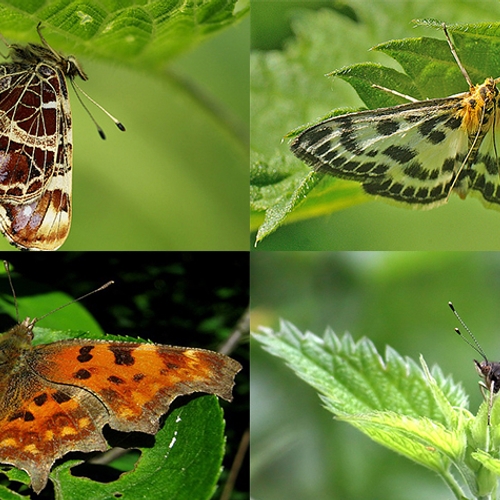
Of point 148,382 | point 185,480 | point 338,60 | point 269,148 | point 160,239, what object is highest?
point 338,60

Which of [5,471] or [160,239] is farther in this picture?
[160,239]

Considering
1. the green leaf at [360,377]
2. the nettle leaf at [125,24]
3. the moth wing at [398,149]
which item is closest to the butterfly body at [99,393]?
the green leaf at [360,377]

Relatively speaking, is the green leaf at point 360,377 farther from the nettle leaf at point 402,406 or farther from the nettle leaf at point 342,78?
the nettle leaf at point 342,78

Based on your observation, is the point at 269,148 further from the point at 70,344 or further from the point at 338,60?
the point at 70,344

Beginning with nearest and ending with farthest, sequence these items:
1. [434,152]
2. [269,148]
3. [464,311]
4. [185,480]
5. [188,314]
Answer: [185,480], [434,152], [269,148], [188,314], [464,311]

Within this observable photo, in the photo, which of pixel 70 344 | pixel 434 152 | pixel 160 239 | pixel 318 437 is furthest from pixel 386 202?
pixel 318 437

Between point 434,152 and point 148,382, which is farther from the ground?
point 434,152

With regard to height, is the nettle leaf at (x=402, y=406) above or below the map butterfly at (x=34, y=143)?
below

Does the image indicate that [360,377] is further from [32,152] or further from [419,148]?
[32,152]
